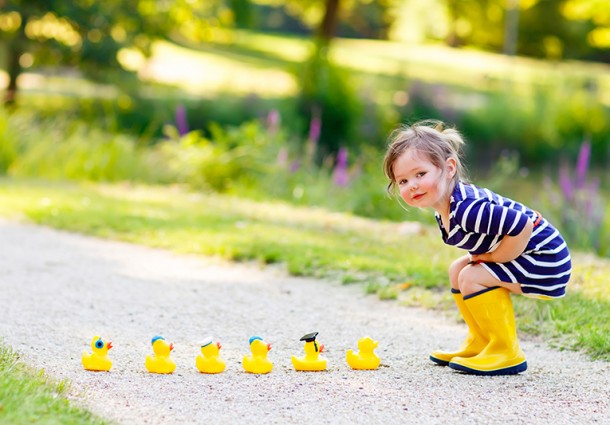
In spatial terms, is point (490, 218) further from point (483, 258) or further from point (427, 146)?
point (427, 146)

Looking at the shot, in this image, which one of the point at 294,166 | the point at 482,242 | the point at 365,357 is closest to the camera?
the point at 482,242

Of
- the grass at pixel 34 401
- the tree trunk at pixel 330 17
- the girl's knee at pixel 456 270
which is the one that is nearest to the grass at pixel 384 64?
the tree trunk at pixel 330 17

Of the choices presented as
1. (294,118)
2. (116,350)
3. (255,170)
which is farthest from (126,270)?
(294,118)

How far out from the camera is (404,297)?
5.89 m

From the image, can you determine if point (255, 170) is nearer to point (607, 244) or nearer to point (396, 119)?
point (607, 244)

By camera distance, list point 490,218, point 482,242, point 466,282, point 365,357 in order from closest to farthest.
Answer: point 490,218 → point 482,242 → point 466,282 → point 365,357

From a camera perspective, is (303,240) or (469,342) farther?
(303,240)

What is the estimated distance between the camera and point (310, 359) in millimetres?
4293

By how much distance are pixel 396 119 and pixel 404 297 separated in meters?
10.9

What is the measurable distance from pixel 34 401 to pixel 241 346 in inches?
61.1

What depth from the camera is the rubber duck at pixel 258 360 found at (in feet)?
13.8

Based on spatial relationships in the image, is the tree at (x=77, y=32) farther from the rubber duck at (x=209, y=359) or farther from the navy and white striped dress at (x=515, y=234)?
the navy and white striped dress at (x=515, y=234)

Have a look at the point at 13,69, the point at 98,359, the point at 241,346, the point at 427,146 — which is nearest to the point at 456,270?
the point at 427,146

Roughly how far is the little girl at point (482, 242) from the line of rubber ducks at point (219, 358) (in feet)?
1.44
